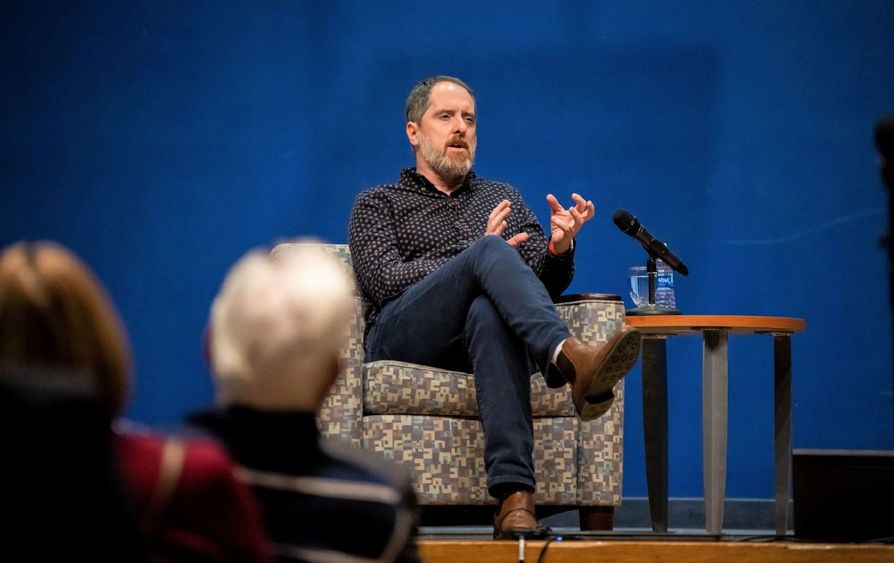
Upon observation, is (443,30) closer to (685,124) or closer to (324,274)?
(685,124)

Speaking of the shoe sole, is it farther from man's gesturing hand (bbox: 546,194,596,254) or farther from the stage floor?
man's gesturing hand (bbox: 546,194,596,254)

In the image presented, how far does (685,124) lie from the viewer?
3.70 metres

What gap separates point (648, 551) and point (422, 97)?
1.61m

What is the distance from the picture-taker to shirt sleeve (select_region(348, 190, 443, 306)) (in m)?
2.79

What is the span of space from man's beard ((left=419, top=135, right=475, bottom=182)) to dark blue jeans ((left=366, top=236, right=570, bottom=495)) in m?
0.59

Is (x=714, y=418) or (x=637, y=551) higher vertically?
(x=714, y=418)

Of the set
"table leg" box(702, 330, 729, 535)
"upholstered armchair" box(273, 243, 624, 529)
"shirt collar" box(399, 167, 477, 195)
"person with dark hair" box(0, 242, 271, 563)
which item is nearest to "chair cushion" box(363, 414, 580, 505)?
"upholstered armchair" box(273, 243, 624, 529)

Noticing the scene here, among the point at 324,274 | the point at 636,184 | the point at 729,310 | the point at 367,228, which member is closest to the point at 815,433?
the point at 729,310

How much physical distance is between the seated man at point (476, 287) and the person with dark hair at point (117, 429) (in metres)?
1.28

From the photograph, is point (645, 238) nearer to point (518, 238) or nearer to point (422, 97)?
point (518, 238)

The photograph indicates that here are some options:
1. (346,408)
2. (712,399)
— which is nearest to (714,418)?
(712,399)

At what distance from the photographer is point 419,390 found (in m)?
2.62

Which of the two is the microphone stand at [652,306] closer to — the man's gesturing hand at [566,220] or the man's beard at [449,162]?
the man's gesturing hand at [566,220]

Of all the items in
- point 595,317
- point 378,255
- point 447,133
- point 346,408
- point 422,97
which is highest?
point 422,97
